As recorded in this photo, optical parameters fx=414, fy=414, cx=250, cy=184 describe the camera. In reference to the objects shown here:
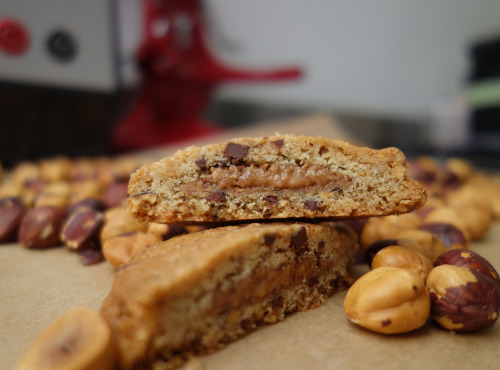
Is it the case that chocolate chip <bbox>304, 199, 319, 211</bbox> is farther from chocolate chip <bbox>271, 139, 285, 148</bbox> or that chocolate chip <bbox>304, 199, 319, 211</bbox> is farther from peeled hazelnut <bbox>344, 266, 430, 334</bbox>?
peeled hazelnut <bbox>344, 266, 430, 334</bbox>

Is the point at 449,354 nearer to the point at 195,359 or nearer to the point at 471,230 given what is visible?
the point at 195,359

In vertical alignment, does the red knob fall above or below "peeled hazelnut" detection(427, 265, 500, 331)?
above

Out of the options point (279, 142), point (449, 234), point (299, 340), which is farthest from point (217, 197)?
point (449, 234)

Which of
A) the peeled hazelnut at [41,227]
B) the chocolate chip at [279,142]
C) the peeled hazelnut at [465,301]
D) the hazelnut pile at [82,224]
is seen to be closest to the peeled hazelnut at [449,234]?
the peeled hazelnut at [465,301]

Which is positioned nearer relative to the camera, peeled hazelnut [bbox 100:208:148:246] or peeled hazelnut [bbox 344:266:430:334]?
peeled hazelnut [bbox 344:266:430:334]

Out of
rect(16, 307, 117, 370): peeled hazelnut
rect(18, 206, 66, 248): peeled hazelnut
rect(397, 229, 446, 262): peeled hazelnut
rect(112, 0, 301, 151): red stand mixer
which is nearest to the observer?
rect(16, 307, 117, 370): peeled hazelnut

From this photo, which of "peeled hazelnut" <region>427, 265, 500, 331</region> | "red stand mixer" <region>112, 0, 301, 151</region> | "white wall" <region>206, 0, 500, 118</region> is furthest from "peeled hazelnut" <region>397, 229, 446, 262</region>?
"white wall" <region>206, 0, 500, 118</region>

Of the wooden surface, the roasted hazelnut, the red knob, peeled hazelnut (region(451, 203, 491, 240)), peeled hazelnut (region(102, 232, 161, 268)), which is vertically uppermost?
the red knob
